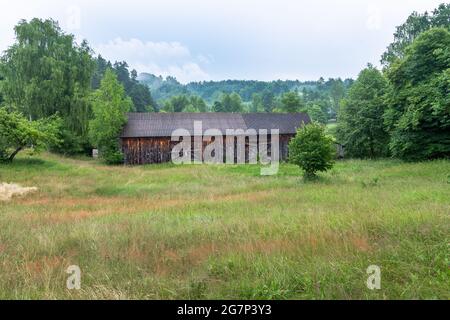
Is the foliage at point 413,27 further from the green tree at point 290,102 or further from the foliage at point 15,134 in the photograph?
the foliage at point 15,134

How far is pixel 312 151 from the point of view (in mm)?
20656

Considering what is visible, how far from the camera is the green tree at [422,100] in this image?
26219 millimetres

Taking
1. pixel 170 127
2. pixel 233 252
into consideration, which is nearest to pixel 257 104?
pixel 170 127

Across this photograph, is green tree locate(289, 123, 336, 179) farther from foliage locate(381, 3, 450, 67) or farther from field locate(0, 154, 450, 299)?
foliage locate(381, 3, 450, 67)

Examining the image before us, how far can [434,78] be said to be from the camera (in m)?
26.1

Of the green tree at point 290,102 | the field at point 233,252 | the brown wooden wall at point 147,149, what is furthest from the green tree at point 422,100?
the green tree at point 290,102

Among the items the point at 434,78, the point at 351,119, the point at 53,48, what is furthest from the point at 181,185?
the point at 53,48

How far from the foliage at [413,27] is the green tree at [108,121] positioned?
33162mm

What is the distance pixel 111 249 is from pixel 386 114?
3131 centimetres

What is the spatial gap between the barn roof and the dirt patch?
769 inches

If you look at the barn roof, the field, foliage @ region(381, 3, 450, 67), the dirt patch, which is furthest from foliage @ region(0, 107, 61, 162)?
foliage @ region(381, 3, 450, 67)

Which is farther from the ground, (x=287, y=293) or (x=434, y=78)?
(x=434, y=78)

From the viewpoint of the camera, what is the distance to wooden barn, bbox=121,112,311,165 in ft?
125
